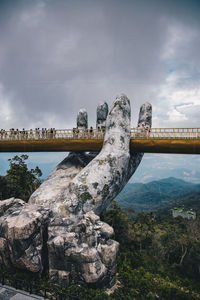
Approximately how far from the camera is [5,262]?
1078cm

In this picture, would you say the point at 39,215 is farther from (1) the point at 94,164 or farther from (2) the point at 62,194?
(1) the point at 94,164

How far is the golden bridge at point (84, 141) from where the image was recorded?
49.9 feet

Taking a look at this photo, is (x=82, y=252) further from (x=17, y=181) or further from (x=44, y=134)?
(x=17, y=181)

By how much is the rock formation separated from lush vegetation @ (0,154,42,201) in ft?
43.8

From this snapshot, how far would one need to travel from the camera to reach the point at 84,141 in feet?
56.0

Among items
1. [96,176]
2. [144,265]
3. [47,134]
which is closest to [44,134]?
[47,134]

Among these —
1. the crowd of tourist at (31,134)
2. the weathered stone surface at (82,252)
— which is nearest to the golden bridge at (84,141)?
the crowd of tourist at (31,134)

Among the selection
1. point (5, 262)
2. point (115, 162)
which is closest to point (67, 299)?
point (5, 262)

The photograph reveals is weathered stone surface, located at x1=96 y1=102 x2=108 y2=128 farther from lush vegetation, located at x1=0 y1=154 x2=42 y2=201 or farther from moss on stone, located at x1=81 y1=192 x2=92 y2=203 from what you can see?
lush vegetation, located at x1=0 y1=154 x2=42 y2=201

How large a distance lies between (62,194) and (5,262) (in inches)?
202

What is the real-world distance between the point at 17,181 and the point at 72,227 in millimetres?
18677

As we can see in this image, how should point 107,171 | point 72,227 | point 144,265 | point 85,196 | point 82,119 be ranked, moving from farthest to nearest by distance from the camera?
point 82,119
point 144,265
point 107,171
point 85,196
point 72,227

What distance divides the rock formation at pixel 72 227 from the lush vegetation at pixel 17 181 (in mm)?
13345

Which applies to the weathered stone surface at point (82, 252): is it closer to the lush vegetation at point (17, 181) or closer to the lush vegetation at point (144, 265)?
the lush vegetation at point (144, 265)
